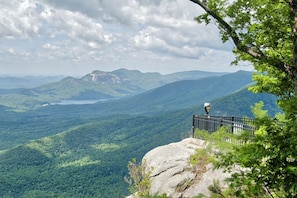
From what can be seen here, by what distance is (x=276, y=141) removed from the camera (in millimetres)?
5609

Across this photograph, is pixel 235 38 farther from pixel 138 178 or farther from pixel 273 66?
pixel 138 178

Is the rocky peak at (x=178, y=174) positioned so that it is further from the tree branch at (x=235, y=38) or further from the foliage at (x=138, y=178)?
the tree branch at (x=235, y=38)

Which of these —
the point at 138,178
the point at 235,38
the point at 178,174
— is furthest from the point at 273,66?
the point at 138,178

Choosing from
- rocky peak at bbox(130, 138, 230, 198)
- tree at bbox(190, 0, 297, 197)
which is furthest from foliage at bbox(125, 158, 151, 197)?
tree at bbox(190, 0, 297, 197)

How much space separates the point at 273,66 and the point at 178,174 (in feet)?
23.2

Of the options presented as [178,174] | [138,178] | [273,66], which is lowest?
[138,178]

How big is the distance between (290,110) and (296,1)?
233 centimetres

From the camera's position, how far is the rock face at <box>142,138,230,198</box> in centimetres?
1261

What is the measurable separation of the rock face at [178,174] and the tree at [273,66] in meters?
4.15

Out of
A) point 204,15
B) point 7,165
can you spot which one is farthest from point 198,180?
point 7,165

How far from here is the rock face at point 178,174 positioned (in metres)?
12.6

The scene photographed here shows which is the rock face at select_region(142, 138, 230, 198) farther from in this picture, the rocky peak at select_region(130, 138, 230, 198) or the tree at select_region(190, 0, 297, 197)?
the tree at select_region(190, 0, 297, 197)

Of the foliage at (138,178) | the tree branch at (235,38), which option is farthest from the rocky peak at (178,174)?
the tree branch at (235,38)

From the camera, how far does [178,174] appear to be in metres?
13.8
